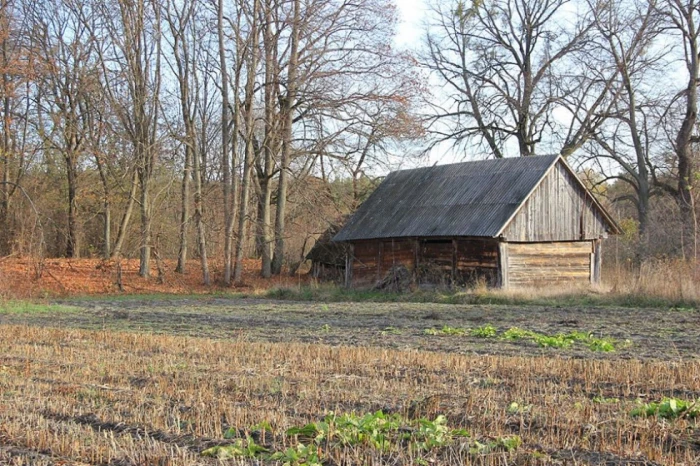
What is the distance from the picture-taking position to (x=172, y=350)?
523 inches

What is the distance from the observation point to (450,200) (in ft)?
101

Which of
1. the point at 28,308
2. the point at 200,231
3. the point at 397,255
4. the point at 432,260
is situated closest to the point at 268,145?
the point at 200,231

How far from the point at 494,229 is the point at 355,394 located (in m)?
19.0

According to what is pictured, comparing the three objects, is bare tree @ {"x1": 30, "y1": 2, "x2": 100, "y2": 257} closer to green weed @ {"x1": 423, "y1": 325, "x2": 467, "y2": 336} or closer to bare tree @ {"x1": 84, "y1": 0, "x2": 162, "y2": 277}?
bare tree @ {"x1": 84, "y1": 0, "x2": 162, "y2": 277}

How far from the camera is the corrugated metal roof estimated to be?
93.5 feet

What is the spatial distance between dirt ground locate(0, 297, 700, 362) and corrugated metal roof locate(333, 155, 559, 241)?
18.3 feet

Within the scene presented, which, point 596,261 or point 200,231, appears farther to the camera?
point 200,231

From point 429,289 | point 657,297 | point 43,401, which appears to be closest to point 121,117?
point 429,289

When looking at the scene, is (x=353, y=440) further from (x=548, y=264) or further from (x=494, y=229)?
(x=548, y=264)

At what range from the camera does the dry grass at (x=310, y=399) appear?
253 inches

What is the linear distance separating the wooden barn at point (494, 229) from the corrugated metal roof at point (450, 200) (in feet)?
0.18

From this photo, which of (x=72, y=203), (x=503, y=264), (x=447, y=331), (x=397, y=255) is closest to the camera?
(x=447, y=331)

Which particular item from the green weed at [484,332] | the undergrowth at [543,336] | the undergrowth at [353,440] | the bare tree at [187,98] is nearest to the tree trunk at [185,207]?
the bare tree at [187,98]

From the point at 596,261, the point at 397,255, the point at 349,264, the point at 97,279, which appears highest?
the point at 397,255
